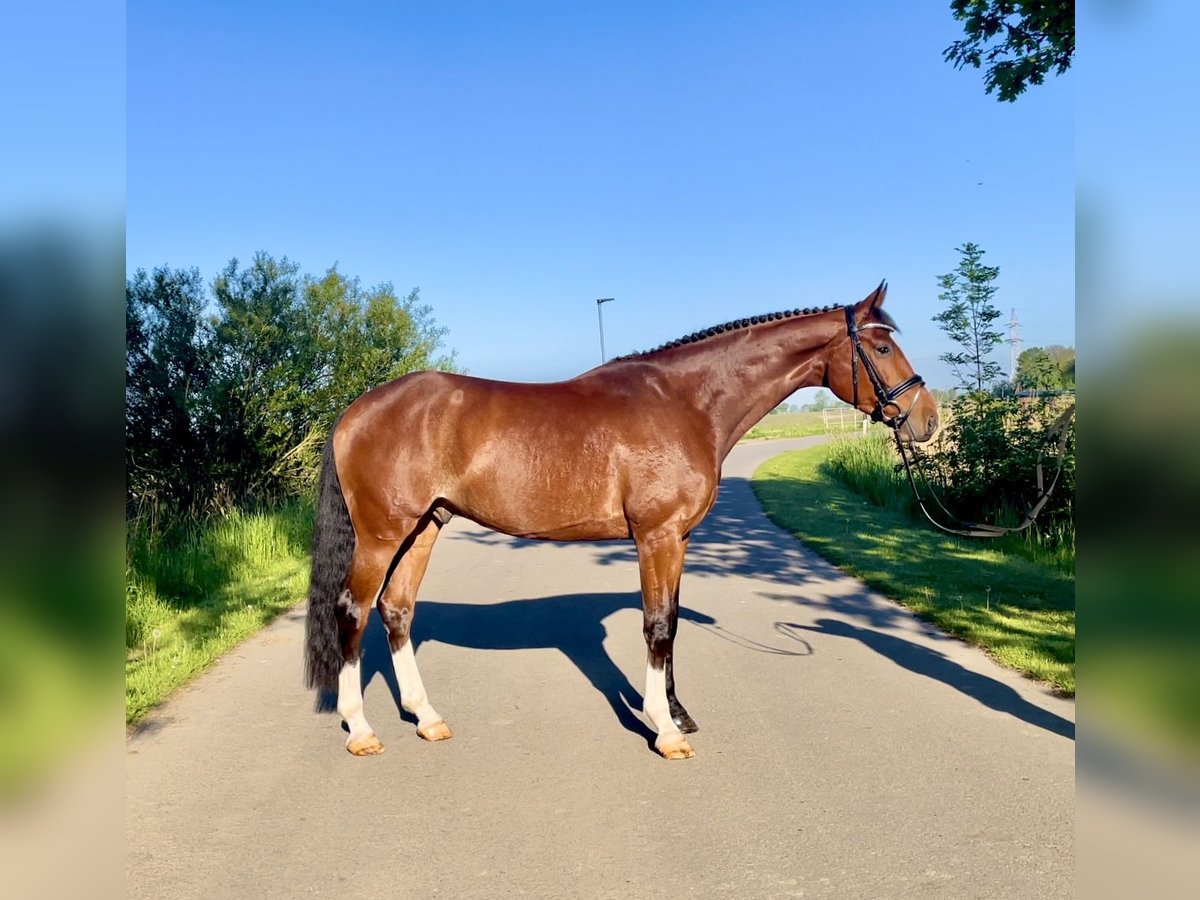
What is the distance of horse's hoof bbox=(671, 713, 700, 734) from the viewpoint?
4.08 m

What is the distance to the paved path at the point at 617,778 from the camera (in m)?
2.76

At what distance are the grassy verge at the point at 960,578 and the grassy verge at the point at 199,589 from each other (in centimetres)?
558

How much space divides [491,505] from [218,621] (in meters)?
3.52

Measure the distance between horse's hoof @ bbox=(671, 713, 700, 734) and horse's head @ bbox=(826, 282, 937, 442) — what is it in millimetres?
1997

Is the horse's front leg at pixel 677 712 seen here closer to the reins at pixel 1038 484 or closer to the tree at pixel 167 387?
the reins at pixel 1038 484

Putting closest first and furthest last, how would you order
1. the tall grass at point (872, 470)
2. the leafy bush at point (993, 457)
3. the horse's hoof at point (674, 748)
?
the horse's hoof at point (674, 748), the leafy bush at point (993, 457), the tall grass at point (872, 470)

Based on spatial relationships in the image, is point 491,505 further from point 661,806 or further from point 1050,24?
point 1050,24

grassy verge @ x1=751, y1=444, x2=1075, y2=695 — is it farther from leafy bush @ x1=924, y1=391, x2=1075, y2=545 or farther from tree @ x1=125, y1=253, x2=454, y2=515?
tree @ x1=125, y1=253, x2=454, y2=515

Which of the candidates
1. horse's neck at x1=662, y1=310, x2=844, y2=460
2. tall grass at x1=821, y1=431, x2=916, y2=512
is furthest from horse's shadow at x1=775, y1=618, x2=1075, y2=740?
tall grass at x1=821, y1=431, x2=916, y2=512

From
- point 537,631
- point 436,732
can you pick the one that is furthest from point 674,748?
point 537,631

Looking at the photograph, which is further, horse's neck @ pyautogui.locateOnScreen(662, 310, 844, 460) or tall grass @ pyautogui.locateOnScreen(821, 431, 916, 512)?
tall grass @ pyautogui.locateOnScreen(821, 431, 916, 512)

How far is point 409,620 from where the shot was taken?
175 inches

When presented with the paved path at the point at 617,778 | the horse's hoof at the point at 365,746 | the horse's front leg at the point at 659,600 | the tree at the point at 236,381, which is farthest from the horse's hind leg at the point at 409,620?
the tree at the point at 236,381
